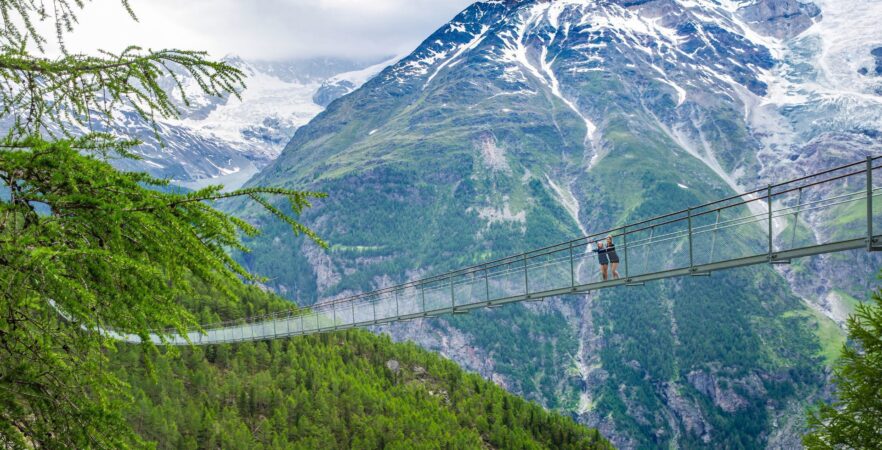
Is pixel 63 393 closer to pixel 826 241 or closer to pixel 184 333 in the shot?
pixel 184 333

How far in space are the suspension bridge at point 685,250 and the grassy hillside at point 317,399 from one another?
14.1m

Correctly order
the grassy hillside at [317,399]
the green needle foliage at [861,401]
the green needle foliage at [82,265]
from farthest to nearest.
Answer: the grassy hillside at [317,399] → the green needle foliage at [861,401] → the green needle foliage at [82,265]

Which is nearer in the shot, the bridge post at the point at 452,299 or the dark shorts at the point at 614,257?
the dark shorts at the point at 614,257

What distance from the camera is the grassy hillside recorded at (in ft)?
130

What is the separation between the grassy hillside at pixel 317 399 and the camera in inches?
1565

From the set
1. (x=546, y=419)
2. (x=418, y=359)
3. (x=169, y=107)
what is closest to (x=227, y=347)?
(x=418, y=359)

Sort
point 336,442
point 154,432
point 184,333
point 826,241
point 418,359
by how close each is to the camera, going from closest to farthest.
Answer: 1. point 184,333
2. point 826,241
3. point 154,432
4. point 336,442
5. point 418,359

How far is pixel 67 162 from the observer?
13.7 feet

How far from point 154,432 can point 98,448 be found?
34.7 metres

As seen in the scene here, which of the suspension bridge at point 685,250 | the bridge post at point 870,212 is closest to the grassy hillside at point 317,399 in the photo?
the suspension bridge at point 685,250

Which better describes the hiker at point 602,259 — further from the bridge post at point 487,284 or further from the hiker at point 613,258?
the bridge post at point 487,284

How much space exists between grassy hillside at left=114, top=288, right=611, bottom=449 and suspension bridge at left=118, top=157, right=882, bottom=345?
1408 cm

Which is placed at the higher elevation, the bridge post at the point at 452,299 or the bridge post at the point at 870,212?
the bridge post at the point at 870,212

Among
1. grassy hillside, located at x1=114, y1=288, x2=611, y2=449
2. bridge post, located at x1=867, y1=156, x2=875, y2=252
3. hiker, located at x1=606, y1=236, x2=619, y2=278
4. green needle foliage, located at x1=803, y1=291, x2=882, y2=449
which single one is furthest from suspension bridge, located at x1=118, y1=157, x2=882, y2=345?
grassy hillside, located at x1=114, y1=288, x2=611, y2=449
